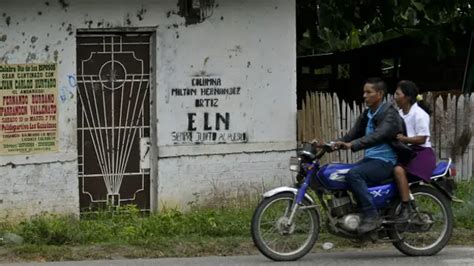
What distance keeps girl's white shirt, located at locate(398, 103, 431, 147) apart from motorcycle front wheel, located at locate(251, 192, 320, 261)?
1261 mm

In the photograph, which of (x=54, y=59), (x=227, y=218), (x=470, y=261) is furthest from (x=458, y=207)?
(x=54, y=59)

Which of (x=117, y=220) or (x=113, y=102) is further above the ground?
(x=113, y=102)

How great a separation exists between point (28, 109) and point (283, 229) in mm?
3573

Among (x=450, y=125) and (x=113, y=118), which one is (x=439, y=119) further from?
(x=113, y=118)

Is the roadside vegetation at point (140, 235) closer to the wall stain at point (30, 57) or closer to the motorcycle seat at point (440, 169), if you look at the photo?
the motorcycle seat at point (440, 169)

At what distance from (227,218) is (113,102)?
2.00m

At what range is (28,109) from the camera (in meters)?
10.2

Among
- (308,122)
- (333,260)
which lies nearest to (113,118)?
(308,122)

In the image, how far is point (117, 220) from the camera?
401 inches

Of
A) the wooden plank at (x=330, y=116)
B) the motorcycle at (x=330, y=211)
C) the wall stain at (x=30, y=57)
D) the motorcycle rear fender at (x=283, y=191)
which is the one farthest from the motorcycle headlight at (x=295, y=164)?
the wall stain at (x=30, y=57)

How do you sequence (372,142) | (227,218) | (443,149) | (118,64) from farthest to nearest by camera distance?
(443,149)
(118,64)
(227,218)
(372,142)

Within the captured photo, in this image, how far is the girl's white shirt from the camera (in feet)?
28.2

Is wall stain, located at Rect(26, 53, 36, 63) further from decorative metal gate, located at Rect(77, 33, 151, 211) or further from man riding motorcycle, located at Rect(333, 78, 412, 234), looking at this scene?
man riding motorcycle, located at Rect(333, 78, 412, 234)

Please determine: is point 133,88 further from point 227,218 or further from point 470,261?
point 470,261
